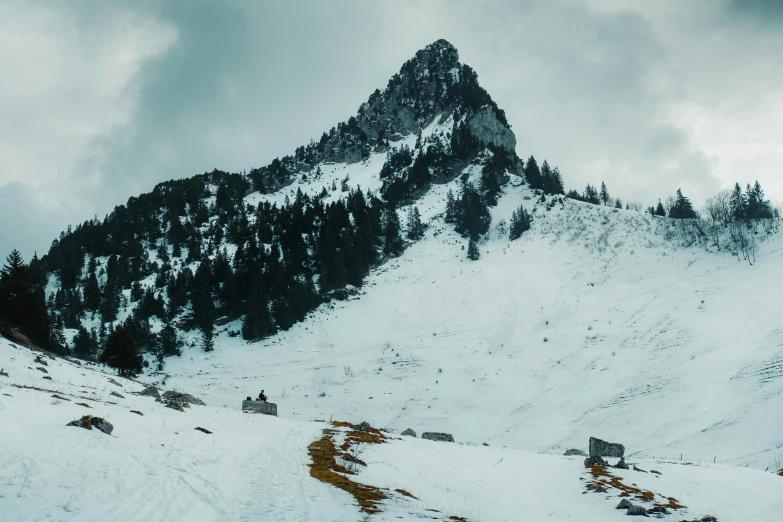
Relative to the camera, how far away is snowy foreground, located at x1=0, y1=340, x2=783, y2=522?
749cm

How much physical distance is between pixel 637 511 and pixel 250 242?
8354cm

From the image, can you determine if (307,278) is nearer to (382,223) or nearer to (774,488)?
(382,223)

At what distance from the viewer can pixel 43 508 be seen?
21.5ft

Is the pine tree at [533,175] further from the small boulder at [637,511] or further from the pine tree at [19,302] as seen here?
the small boulder at [637,511]

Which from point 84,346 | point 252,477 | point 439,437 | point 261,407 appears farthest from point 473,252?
point 252,477

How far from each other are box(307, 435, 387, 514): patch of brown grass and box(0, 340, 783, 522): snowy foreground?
0.29m

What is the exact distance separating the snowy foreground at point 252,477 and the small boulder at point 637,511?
1.28 feet

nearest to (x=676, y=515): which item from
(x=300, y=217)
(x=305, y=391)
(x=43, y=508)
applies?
(x=43, y=508)

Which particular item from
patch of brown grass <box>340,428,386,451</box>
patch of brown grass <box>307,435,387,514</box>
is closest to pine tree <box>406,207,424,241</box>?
patch of brown grass <box>340,428,386,451</box>

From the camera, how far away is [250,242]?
87625 mm

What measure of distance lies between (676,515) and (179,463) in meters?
11.0

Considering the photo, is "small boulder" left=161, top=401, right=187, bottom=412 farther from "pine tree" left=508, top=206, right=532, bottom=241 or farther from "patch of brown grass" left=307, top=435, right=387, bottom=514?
"pine tree" left=508, top=206, right=532, bottom=241

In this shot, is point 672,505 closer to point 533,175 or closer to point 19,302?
point 19,302

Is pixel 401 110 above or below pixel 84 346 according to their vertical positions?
above
